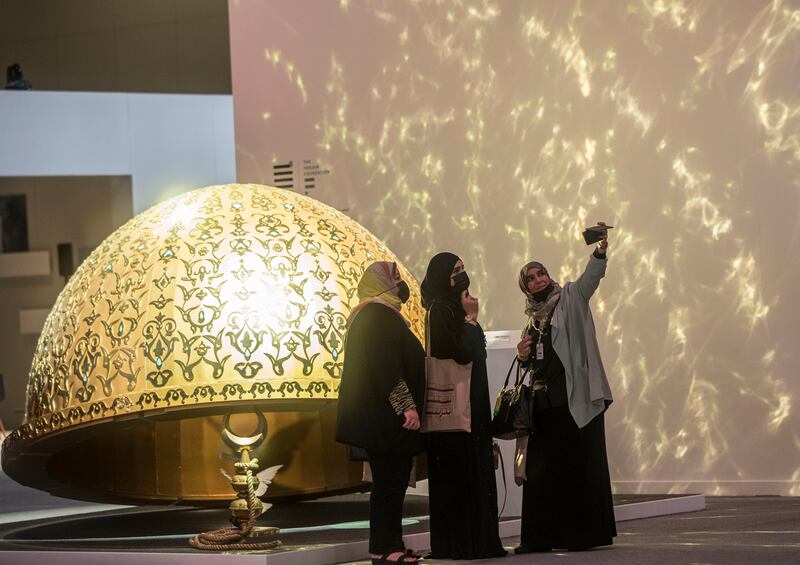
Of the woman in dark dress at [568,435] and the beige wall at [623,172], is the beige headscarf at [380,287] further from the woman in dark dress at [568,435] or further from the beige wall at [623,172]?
the beige wall at [623,172]

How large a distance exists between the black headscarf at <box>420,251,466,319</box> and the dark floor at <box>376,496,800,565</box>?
1.20 metres

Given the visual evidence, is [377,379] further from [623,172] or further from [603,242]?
[623,172]

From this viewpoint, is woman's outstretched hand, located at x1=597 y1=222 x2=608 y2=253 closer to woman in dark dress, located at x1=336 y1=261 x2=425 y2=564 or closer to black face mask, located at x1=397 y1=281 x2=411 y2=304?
black face mask, located at x1=397 y1=281 x2=411 y2=304

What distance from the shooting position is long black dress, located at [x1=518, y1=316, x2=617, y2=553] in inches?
251

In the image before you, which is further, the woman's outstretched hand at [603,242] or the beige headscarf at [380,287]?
the woman's outstretched hand at [603,242]

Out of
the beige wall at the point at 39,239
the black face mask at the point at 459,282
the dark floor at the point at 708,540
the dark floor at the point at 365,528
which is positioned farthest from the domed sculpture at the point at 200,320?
the beige wall at the point at 39,239

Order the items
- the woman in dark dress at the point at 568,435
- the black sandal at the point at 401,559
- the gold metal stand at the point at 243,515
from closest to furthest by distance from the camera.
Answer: the black sandal at the point at 401,559 < the woman in dark dress at the point at 568,435 < the gold metal stand at the point at 243,515

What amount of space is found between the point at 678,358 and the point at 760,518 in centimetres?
180

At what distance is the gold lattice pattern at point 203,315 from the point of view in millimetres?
6852

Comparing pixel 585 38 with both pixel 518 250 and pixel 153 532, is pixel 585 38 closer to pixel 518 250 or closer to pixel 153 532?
pixel 518 250

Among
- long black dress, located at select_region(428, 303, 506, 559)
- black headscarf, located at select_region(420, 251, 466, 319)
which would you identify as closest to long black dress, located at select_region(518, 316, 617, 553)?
long black dress, located at select_region(428, 303, 506, 559)

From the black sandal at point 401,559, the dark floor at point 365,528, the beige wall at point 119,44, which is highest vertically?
the beige wall at point 119,44

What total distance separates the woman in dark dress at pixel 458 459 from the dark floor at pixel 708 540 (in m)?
0.12

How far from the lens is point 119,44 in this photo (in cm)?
2000
